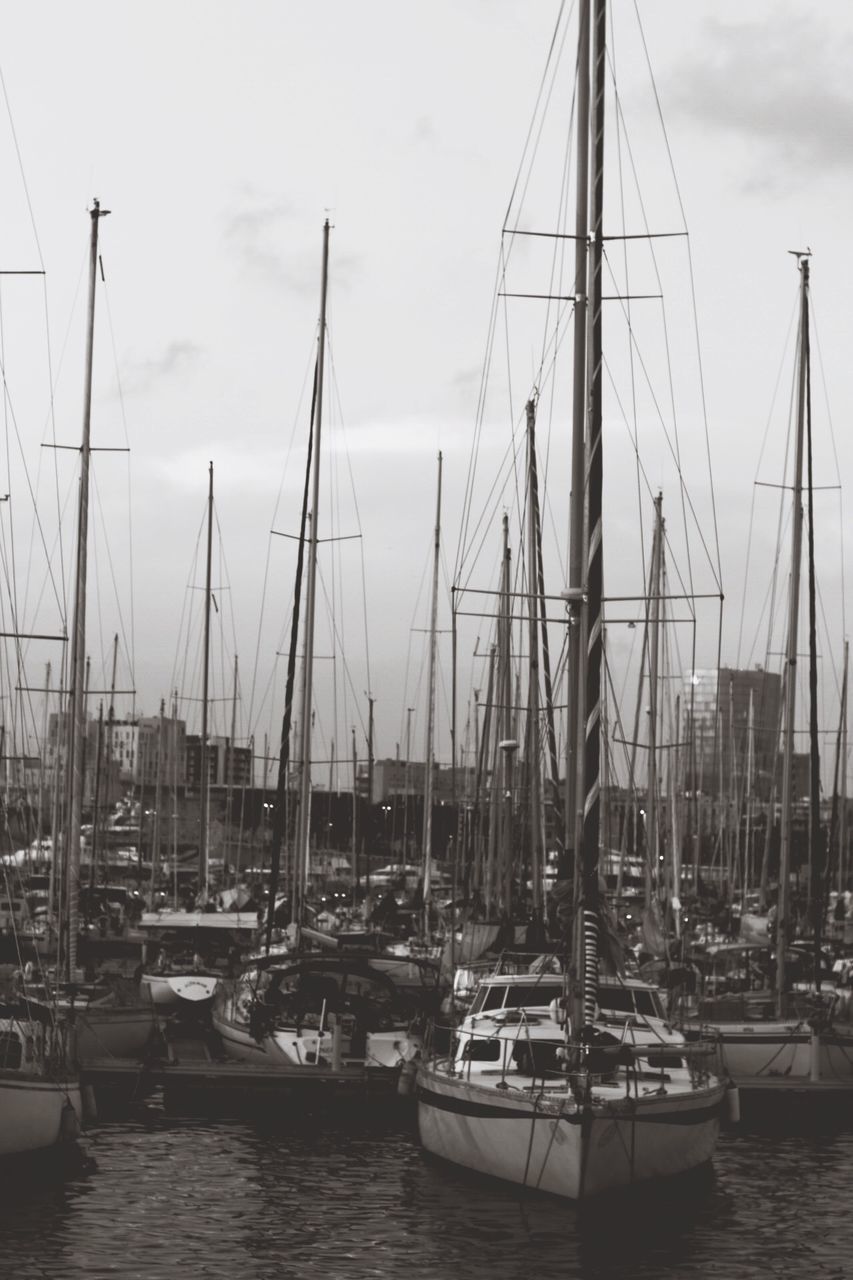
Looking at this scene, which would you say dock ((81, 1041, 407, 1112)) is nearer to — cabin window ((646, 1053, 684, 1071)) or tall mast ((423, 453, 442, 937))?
cabin window ((646, 1053, 684, 1071))

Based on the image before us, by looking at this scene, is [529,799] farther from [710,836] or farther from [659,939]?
[710,836]

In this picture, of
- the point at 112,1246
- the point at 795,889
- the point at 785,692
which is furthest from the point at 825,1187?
the point at 795,889

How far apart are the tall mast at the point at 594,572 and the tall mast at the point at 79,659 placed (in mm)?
13499

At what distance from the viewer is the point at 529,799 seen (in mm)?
41938

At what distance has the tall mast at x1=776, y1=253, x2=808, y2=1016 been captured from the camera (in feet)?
122

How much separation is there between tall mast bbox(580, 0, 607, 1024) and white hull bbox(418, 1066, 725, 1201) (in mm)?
1765

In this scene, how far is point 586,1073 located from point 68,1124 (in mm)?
7773

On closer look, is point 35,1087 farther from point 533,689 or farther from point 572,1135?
point 533,689

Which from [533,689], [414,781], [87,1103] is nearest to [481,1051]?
[87,1103]

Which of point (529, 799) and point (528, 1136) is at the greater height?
point (529, 799)

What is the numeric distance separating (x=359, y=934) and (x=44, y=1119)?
31.6 meters

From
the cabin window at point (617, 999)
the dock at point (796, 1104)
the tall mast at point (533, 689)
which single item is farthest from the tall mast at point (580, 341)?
the tall mast at point (533, 689)

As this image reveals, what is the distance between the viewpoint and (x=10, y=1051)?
2592 cm

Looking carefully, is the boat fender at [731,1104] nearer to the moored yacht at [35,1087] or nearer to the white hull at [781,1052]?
the white hull at [781,1052]
